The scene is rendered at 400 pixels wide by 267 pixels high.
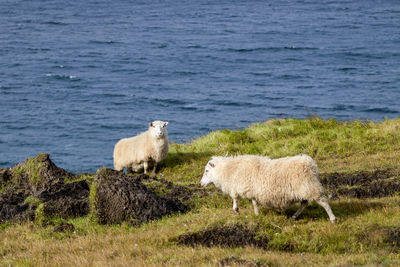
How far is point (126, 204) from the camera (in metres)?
14.9

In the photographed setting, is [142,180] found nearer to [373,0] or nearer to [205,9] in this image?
[205,9]

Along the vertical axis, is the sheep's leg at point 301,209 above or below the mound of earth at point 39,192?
above

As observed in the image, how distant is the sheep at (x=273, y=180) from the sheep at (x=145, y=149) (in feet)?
23.4

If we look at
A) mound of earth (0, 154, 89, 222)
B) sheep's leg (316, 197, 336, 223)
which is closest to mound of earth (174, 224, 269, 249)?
sheep's leg (316, 197, 336, 223)

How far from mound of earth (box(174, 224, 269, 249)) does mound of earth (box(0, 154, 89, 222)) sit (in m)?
3.97

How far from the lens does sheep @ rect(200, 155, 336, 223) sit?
43.0 ft

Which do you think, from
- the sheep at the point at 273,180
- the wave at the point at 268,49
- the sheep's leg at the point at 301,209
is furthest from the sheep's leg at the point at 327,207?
the wave at the point at 268,49

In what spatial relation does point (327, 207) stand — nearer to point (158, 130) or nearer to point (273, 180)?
point (273, 180)

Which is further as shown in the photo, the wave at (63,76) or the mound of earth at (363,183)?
the wave at (63,76)

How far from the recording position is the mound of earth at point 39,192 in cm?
1570

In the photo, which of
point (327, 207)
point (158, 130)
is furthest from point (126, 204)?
point (158, 130)

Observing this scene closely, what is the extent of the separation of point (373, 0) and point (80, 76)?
61917mm

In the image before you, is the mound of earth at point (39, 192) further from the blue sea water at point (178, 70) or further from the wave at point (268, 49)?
the wave at point (268, 49)

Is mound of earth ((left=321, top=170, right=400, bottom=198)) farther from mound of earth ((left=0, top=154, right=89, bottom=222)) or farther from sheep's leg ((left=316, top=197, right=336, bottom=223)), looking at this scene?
mound of earth ((left=0, top=154, right=89, bottom=222))
